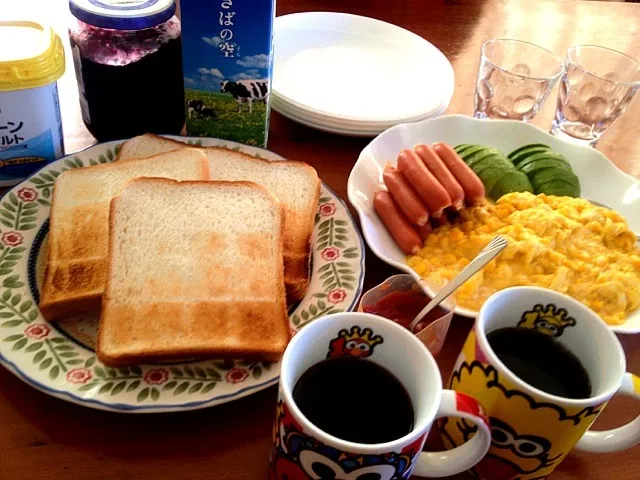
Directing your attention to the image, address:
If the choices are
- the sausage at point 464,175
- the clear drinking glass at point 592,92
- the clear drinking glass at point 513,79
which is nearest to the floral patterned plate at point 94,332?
the sausage at point 464,175

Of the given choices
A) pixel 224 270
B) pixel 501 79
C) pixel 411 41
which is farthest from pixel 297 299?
pixel 411 41

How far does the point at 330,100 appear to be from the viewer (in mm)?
1543

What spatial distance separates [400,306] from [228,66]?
1.96 ft

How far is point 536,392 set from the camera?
27.6 inches

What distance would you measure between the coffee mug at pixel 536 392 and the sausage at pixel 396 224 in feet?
1.21

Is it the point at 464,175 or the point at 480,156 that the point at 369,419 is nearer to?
the point at 464,175

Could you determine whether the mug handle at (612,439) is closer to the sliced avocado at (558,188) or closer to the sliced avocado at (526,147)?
the sliced avocado at (558,188)

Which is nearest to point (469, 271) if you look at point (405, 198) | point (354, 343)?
point (354, 343)

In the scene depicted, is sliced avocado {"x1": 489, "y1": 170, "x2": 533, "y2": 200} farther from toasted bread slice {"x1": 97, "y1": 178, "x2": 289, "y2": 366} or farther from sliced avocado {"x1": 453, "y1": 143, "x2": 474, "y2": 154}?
toasted bread slice {"x1": 97, "y1": 178, "x2": 289, "y2": 366}

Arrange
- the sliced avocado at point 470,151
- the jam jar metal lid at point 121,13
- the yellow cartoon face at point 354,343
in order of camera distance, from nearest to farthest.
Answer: the yellow cartoon face at point 354,343 < the jam jar metal lid at point 121,13 < the sliced avocado at point 470,151

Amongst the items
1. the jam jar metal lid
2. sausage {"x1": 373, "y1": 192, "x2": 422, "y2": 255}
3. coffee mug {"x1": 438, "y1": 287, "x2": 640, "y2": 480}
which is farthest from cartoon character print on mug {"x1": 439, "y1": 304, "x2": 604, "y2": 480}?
the jam jar metal lid

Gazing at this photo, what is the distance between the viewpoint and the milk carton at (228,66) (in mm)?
1169

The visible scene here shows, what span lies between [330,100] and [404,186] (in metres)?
0.42

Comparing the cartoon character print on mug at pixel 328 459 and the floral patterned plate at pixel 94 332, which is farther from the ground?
the cartoon character print on mug at pixel 328 459
